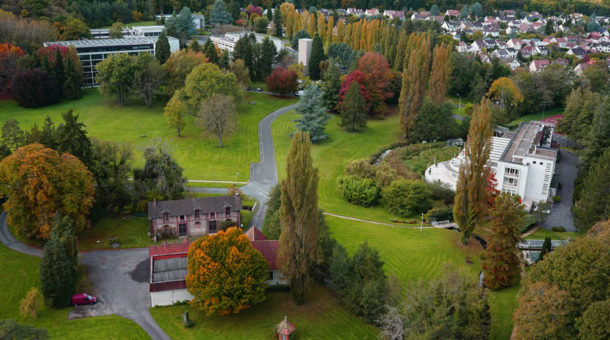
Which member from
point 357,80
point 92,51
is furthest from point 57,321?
point 92,51

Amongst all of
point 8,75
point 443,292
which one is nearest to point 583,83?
point 443,292

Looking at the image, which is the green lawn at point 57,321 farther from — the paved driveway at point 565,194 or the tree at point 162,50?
the tree at point 162,50

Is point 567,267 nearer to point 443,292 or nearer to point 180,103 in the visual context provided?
point 443,292

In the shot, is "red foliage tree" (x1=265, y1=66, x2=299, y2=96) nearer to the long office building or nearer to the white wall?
the long office building

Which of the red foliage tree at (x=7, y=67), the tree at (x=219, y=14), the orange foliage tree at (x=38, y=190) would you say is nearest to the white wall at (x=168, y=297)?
the orange foliage tree at (x=38, y=190)

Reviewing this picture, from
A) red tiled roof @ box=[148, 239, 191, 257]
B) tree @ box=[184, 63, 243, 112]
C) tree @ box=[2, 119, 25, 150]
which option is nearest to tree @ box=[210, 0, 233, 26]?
tree @ box=[184, 63, 243, 112]

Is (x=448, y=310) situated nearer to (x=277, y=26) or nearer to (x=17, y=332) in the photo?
(x=17, y=332)
